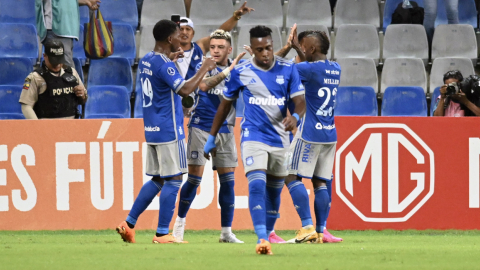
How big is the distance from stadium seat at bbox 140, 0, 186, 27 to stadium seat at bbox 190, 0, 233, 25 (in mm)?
203

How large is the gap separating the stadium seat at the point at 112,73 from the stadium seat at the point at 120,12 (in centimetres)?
170

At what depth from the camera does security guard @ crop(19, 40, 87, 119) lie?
894 centimetres

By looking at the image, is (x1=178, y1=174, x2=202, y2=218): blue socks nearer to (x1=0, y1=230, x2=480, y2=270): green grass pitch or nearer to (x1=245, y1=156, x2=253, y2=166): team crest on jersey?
(x1=0, y1=230, x2=480, y2=270): green grass pitch

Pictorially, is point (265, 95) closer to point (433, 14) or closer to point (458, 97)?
point (458, 97)

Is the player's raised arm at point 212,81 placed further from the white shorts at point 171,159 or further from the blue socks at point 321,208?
the blue socks at point 321,208

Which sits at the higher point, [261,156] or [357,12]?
[357,12]

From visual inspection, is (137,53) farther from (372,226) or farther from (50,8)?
(372,226)

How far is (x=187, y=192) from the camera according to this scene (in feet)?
23.9

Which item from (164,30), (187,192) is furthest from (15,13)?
(187,192)

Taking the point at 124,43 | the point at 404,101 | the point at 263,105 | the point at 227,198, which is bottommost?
the point at 227,198

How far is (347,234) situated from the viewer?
27.7 ft

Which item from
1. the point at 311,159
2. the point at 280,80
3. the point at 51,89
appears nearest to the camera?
the point at 280,80

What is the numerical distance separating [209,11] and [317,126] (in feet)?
21.3

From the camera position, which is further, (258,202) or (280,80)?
(280,80)
